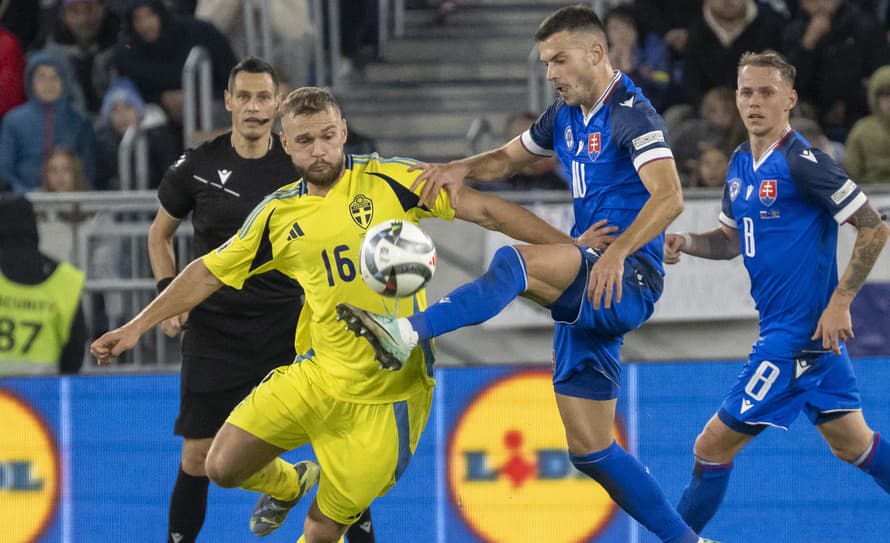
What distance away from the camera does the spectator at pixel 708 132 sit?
936cm

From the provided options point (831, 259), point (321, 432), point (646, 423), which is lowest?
point (646, 423)

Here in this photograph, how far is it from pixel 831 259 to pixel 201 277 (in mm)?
2747

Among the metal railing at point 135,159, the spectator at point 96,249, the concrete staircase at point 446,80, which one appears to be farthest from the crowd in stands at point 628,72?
the spectator at point 96,249

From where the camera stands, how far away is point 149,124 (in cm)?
1052

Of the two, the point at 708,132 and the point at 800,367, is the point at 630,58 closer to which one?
the point at 708,132

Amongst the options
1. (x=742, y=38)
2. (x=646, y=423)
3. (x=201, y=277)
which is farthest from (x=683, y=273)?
(x=201, y=277)

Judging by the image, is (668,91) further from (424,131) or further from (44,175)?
(44,175)

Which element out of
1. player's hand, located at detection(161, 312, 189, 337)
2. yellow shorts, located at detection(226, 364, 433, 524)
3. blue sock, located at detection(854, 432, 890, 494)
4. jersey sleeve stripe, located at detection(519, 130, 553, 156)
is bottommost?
blue sock, located at detection(854, 432, 890, 494)

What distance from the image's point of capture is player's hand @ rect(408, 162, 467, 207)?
19.1 feet

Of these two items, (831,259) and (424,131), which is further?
(424,131)

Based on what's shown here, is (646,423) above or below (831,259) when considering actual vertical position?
below

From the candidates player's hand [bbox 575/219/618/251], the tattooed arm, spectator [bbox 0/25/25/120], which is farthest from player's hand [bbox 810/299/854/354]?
spectator [bbox 0/25/25/120]

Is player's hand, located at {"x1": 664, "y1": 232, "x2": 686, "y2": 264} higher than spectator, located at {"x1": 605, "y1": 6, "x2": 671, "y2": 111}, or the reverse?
spectator, located at {"x1": 605, "y1": 6, "x2": 671, "y2": 111}

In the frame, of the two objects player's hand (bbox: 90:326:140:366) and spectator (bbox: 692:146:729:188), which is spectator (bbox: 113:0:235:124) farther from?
player's hand (bbox: 90:326:140:366)
